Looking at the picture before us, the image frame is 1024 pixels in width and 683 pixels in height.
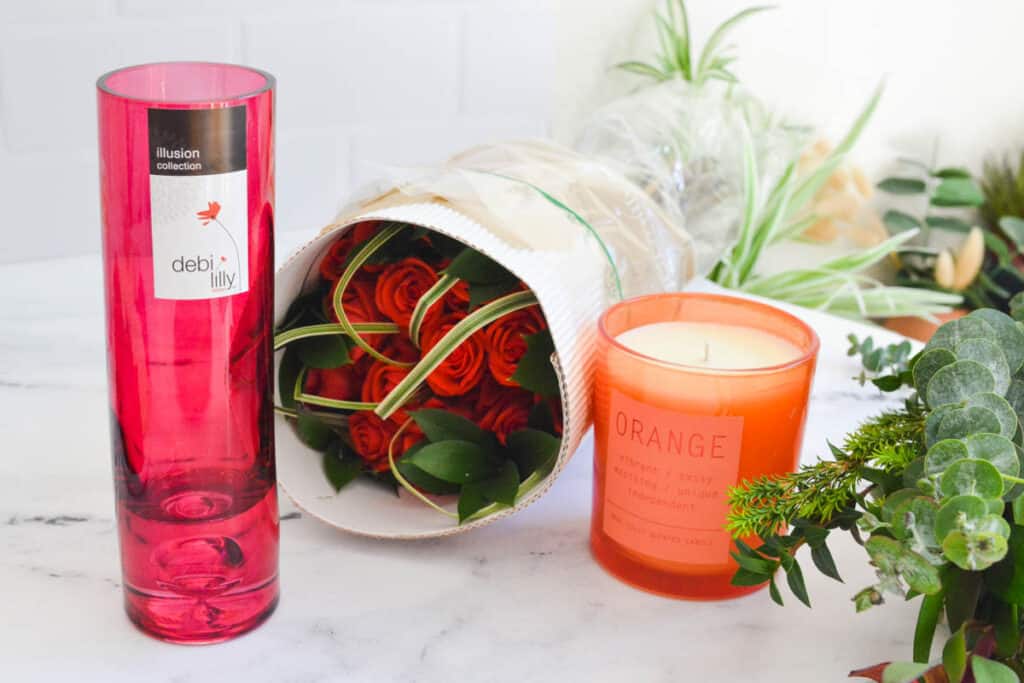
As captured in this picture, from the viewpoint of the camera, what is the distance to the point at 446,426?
62 cm

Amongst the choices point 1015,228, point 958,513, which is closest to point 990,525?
point 958,513

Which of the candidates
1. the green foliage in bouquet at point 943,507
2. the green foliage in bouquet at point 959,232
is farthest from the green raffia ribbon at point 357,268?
the green foliage in bouquet at point 959,232

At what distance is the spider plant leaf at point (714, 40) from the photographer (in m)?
1.28

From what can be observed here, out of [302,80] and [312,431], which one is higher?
[302,80]

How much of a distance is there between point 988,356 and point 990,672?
0.12 m

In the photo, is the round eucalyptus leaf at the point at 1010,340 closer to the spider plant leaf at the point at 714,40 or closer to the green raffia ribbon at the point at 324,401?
the green raffia ribbon at the point at 324,401

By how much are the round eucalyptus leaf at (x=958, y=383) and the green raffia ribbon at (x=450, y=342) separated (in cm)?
21

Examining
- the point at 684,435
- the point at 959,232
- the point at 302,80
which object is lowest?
the point at 959,232

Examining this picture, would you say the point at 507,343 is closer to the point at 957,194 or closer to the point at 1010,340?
the point at 1010,340

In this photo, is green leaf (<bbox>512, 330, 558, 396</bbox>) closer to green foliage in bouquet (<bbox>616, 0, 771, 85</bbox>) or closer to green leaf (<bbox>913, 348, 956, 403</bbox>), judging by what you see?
green leaf (<bbox>913, 348, 956, 403</bbox>)

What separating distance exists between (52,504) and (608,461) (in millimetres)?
300

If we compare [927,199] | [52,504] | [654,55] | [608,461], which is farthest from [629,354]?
[927,199]

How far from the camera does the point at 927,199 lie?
5.45 feet

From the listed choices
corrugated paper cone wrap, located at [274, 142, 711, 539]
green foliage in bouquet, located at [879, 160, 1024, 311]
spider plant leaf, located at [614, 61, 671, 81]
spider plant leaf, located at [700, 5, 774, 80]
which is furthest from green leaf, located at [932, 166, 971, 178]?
corrugated paper cone wrap, located at [274, 142, 711, 539]
